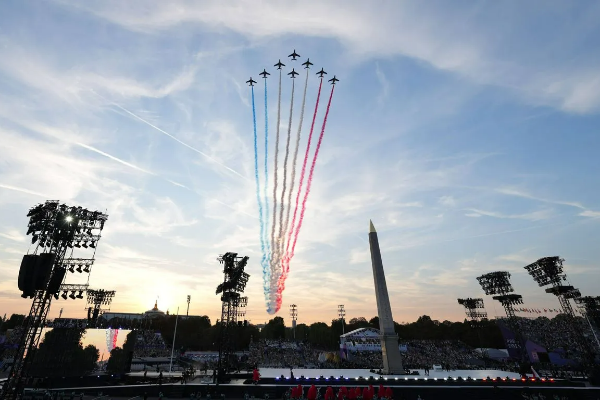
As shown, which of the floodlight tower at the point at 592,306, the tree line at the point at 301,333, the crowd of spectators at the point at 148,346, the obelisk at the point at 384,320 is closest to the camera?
the obelisk at the point at 384,320

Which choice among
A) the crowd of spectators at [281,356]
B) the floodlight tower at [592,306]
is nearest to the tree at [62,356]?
the crowd of spectators at [281,356]

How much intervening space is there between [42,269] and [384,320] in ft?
124

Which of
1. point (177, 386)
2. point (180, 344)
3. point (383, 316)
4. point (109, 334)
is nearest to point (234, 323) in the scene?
point (177, 386)

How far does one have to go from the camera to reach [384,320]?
4244 cm

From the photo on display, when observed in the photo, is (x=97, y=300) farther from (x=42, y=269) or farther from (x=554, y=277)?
(x=554, y=277)

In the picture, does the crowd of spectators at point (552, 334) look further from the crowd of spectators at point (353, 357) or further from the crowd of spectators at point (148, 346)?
the crowd of spectators at point (148, 346)

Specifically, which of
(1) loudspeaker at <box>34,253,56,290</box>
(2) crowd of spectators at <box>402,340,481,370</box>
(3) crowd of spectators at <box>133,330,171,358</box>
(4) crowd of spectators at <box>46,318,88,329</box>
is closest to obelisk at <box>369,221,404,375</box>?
(2) crowd of spectators at <box>402,340,481,370</box>

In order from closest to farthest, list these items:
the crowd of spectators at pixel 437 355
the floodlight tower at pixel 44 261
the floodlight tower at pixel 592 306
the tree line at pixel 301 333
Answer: the floodlight tower at pixel 44 261, the floodlight tower at pixel 592 306, the crowd of spectators at pixel 437 355, the tree line at pixel 301 333

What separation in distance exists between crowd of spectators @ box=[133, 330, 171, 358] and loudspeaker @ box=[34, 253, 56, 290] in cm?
4019

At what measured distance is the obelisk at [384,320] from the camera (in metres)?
40.5

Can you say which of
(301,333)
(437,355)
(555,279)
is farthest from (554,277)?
(301,333)

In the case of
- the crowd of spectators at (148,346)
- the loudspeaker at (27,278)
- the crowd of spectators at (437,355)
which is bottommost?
the crowd of spectators at (437,355)

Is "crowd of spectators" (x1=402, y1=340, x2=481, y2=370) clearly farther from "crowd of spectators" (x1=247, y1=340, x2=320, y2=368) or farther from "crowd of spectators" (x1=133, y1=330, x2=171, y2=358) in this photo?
"crowd of spectators" (x1=133, y1=330, x2=171, y2=358)

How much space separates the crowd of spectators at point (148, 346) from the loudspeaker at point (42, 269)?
132 feet
